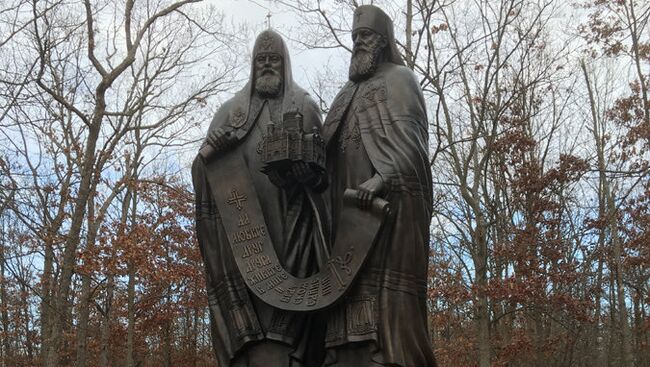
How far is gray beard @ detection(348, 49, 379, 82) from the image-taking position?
5293 mm

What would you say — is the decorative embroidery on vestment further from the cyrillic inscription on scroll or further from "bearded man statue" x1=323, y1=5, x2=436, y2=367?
the cyrillic inscription on scroll

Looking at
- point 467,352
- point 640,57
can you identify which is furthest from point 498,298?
point 640,57

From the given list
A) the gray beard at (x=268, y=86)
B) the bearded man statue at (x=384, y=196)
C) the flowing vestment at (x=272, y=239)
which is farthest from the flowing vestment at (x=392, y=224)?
the gray beard at (x=268, y=86)

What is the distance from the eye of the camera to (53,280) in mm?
22125

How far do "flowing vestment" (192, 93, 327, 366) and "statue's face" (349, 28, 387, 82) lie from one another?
0.48 m

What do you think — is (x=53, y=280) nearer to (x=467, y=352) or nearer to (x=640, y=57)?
(x=467, y=352)

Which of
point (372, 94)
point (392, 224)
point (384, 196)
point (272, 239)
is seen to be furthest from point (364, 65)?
point (272, 239)

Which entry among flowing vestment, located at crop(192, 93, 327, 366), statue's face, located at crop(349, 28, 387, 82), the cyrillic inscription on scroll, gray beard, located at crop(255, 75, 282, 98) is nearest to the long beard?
statue's face, located at crop(349, 28, 387, 82)

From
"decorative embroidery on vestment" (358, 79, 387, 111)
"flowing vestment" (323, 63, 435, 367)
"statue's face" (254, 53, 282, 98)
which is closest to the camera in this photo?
"flowing vestment" (323, 63, 435, 367)

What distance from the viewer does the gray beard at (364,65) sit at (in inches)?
208

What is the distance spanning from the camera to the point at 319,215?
16.9 ft

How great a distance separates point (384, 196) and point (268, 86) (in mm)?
1472

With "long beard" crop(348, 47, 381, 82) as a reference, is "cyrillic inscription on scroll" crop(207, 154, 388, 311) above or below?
below

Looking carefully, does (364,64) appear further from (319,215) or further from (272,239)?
(272,239)
